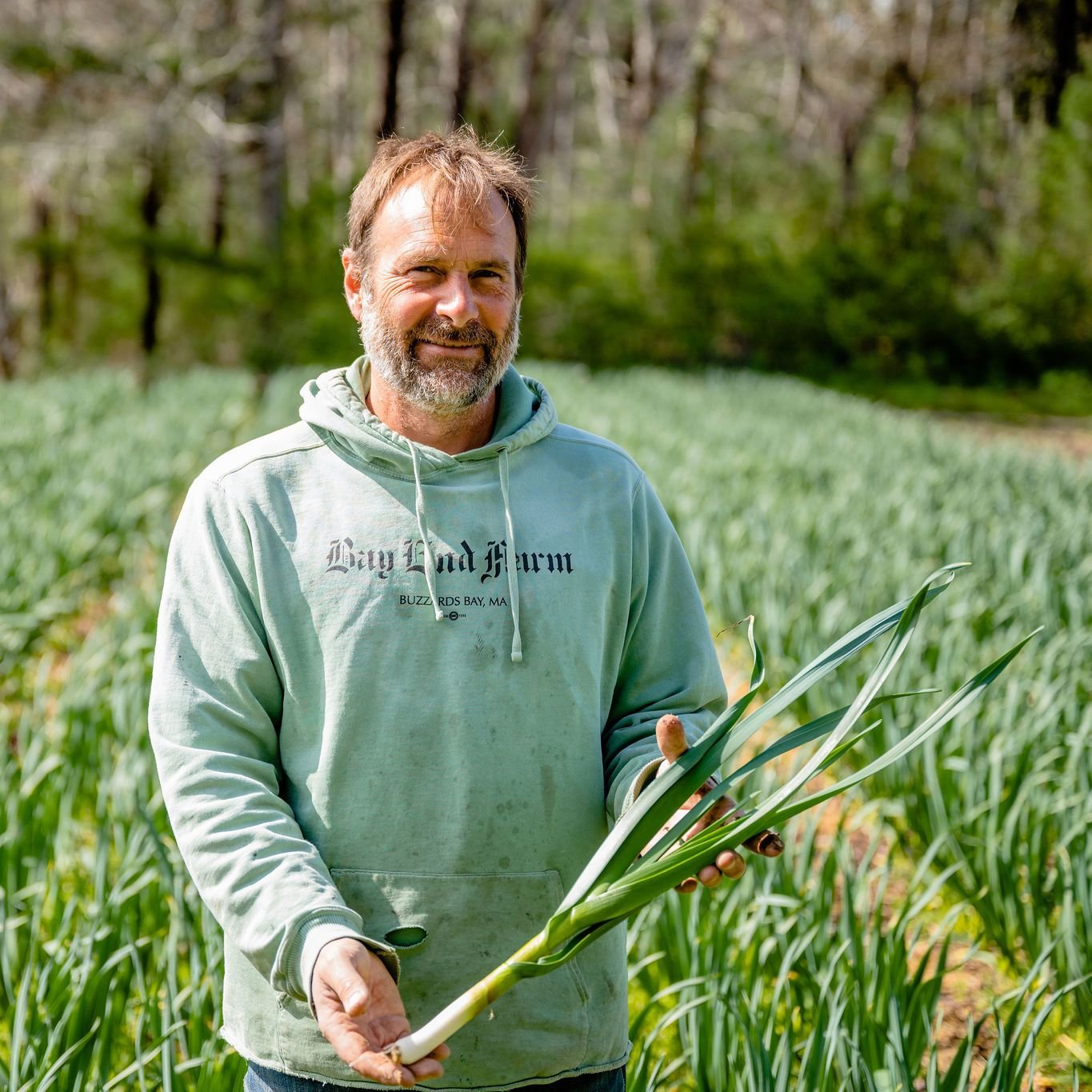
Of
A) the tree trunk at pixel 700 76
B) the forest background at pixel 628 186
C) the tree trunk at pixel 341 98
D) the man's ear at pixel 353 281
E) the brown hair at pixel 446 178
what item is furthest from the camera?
the tree trunk at pixel 341 98

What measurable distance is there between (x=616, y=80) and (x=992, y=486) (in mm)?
27706

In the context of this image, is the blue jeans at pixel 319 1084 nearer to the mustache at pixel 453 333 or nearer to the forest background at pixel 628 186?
the mustache at pixel 453 333

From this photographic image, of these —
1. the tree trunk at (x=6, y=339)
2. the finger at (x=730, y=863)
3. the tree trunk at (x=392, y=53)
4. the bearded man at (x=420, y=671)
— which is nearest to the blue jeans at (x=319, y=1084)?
the bearded man at (x=420, y=671)

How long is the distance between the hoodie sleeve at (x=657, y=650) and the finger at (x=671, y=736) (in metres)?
0.23

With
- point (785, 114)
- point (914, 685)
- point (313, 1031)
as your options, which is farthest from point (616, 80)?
point (313, 1031)

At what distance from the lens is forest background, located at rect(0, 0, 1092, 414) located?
15.3m

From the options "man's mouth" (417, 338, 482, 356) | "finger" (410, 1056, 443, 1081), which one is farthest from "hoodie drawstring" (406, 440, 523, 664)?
"finger" (410, 1056, 443, 1081)

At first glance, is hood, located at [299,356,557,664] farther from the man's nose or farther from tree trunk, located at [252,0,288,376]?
tree trunk, located at [252,0,288,376]

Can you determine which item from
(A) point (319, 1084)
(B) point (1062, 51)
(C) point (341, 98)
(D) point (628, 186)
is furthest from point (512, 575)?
(D) point (628, 186)

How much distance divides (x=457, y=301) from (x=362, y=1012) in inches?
30.3

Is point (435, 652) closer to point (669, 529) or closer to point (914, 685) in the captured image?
point (669, 529)

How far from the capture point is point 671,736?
124 cm

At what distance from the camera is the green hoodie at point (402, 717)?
1.35m

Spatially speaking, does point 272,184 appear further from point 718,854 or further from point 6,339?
point 718,854
